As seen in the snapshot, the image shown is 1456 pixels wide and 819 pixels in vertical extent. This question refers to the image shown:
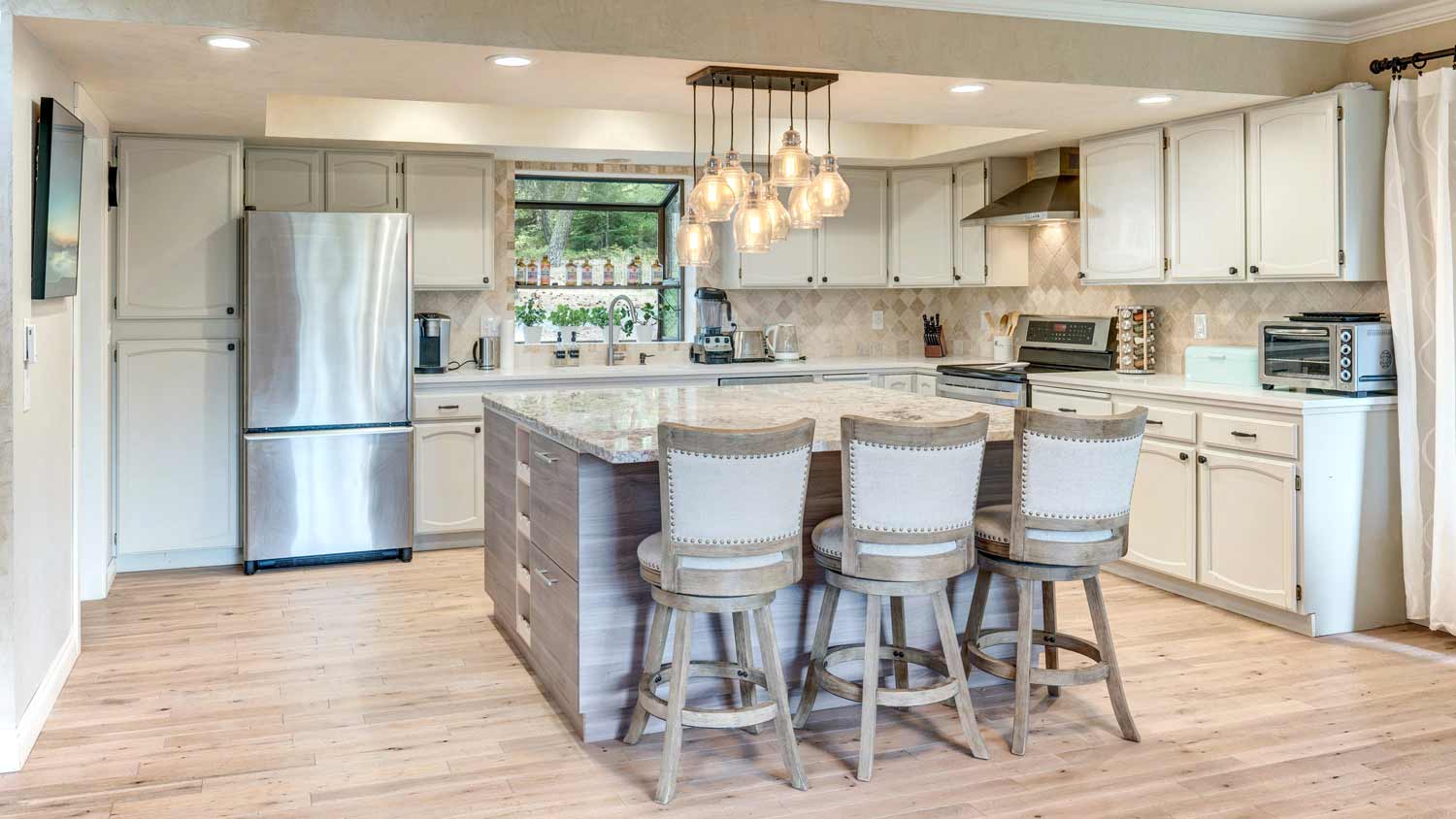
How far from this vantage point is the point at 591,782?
2885 mm

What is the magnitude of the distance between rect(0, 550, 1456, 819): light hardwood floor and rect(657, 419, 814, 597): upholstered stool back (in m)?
0.54

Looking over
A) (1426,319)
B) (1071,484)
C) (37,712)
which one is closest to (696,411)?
(1071,484)

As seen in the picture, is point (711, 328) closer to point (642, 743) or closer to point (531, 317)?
point (531, 317)

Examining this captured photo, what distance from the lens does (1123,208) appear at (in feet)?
17.1

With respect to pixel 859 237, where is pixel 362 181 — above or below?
above

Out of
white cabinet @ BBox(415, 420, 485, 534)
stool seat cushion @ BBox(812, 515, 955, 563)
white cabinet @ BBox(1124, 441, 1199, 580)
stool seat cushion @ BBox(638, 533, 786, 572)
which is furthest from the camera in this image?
white cabinet @ BBox(415, 420, 485, 534)

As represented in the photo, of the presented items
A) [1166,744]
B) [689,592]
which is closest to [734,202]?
[689,592]

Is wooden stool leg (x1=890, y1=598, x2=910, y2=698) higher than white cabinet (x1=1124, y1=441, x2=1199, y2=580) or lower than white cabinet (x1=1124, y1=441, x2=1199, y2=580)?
lower

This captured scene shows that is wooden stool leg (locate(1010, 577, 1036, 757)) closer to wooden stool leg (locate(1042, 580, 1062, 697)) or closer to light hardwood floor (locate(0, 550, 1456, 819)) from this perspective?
light hardwood floor (locate(0, 550, 1456, 819))

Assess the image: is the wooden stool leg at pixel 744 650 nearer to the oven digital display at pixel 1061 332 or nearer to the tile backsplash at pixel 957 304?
the tile backsplash at pixel 957 304

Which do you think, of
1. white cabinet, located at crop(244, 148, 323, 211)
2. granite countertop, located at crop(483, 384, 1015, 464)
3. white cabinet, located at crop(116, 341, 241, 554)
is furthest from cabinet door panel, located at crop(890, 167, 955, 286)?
white cabinet, located at crop(116, 341, 241, 554)

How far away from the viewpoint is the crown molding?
3.97 metres

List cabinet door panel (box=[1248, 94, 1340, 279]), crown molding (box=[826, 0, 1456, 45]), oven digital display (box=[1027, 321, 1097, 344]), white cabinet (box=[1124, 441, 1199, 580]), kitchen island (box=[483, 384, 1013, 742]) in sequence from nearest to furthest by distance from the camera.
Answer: kitchen island (box=[483, 384, 1013, 742])
crown molding (box=[826, 0, 1456, 45])
cabinet door panel (box=[1248, 94, 1340, 279])
white cabinet (box=[1124, 441, 1199, 580])
oven digital display (box=[1027, 321, 1097, 344])

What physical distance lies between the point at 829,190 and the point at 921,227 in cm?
309
